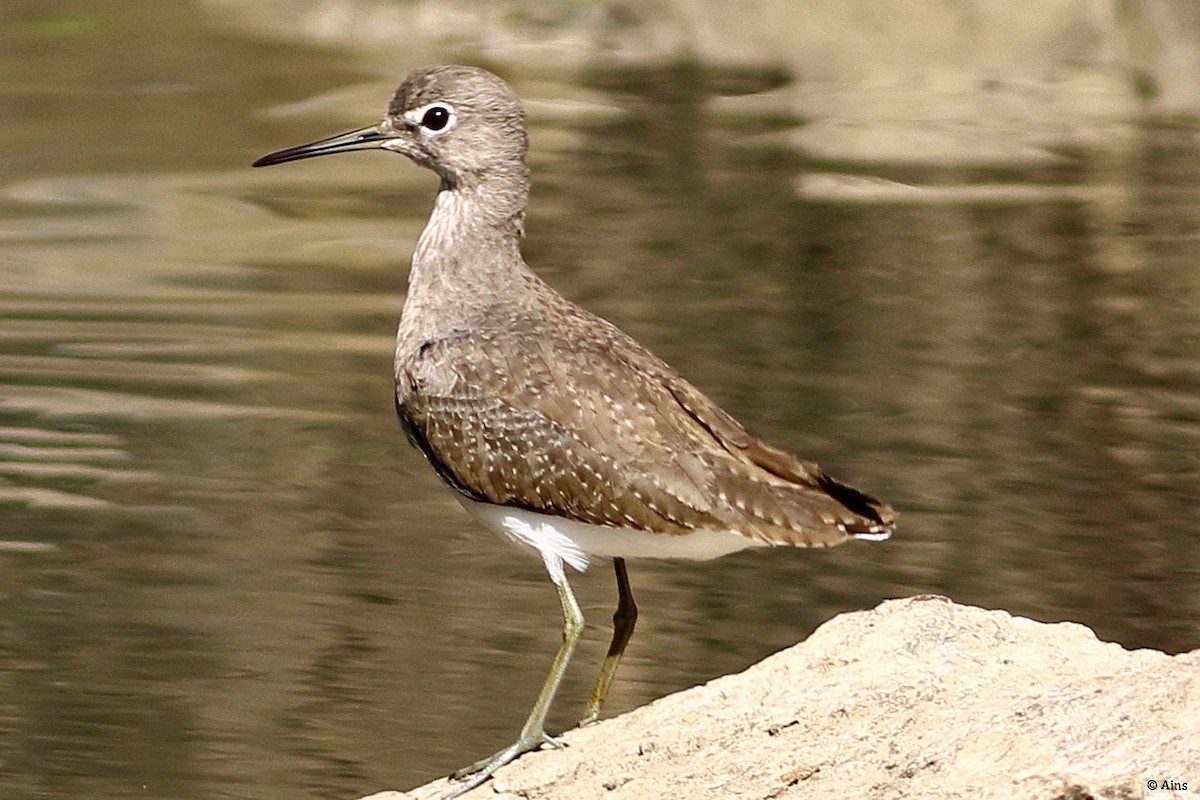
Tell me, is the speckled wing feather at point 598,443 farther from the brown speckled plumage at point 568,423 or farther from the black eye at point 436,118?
the black eye at point 436,118

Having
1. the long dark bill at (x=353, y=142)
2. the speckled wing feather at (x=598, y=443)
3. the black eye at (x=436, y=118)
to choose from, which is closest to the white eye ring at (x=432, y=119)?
the black eye at (x=436, y=118)

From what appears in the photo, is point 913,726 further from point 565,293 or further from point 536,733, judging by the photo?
point 565,293

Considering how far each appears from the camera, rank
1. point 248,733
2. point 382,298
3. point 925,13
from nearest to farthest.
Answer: point 248,733 → point 382,298 → point 925,13

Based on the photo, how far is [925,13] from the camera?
2630 cm

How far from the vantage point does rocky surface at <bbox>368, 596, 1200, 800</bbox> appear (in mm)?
6684

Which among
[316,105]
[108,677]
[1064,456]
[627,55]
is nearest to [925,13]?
[627,55]

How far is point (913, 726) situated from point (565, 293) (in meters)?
10.2

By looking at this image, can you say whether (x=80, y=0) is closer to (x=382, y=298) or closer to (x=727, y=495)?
(x=382, y=298)

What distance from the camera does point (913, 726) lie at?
Result: 290 inches

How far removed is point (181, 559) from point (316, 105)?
12.9 meters

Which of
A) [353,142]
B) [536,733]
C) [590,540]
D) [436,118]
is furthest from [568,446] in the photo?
[353,142]

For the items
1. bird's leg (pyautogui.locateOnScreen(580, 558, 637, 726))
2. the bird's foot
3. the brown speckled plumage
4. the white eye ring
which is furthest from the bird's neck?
the bird's foot

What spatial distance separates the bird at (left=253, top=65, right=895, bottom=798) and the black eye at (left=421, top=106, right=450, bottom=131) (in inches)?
16.4

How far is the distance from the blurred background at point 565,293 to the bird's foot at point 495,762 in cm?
86
